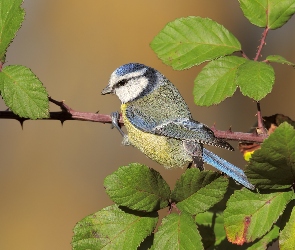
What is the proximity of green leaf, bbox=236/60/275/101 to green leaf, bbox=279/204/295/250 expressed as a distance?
44 centimetres

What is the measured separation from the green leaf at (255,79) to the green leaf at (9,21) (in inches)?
31.4

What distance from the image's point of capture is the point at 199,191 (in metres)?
1.79

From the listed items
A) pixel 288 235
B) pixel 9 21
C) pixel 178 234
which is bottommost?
pixel 288 235

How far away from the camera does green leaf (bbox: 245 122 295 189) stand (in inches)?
63.1

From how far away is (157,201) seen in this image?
69.9 inches

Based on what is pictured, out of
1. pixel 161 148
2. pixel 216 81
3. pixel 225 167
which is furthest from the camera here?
pixel 161 148

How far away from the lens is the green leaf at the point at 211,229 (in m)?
2.20

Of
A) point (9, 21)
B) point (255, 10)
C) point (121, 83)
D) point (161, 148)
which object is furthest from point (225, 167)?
point (9, 21)

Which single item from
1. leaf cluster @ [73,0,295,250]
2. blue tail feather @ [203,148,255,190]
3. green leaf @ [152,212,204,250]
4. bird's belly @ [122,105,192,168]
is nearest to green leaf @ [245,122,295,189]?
leaf cluster @ [73,0,295,250]

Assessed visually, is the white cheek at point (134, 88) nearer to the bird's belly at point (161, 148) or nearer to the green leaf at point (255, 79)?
the bird's belly at point (161, 148)

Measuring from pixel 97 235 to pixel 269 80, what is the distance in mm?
794

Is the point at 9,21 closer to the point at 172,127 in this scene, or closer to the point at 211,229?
the point at 172,127

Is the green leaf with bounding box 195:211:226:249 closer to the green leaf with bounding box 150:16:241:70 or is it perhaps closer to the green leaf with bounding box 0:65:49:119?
the green leaf with bounding box 150:16:241:70

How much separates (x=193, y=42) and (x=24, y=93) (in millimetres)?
673
